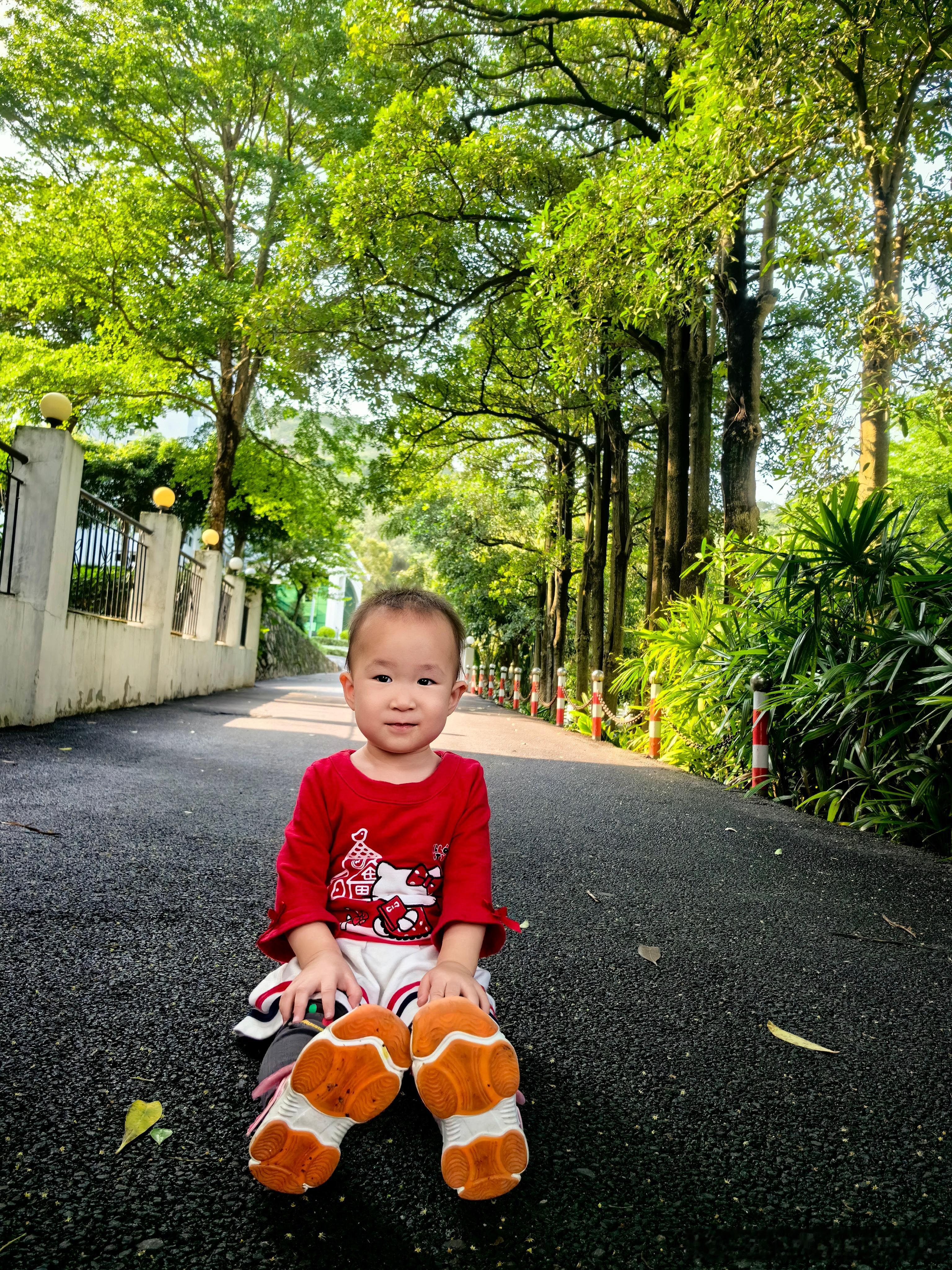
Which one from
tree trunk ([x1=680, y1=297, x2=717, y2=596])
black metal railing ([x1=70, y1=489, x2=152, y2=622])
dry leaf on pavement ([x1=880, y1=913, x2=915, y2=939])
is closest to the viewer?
dry leaf on pavement ([x1=880, y1=913, x2=915, y2=939])

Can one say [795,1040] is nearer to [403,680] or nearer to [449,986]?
[449,986]

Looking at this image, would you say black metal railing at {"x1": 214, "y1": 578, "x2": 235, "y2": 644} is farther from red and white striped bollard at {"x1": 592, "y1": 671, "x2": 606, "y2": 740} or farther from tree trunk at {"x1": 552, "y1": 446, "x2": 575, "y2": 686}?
red and white striped bollard at {"x1": 592, "y1": 671, "x2": 606, "y2": 740}

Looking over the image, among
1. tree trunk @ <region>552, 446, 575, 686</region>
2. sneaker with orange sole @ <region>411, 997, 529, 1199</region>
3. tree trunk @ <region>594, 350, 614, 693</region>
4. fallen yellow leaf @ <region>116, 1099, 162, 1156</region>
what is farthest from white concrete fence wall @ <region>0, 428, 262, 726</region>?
tree trunk @ <region>552, 446, 575, 686</region>

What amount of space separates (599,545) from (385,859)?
1530cm

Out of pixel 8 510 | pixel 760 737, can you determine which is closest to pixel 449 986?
pixel 760 737

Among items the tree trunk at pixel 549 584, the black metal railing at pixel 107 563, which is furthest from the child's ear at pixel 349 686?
the tree trunk at pixel 549 584

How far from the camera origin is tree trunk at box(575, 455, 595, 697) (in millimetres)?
16719

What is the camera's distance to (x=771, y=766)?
21.8ft

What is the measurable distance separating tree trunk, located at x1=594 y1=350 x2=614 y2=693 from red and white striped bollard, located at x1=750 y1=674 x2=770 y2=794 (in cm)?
900

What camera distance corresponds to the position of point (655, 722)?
376 inches

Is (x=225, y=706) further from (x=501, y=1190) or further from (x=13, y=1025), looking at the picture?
(x=501, y=1190)

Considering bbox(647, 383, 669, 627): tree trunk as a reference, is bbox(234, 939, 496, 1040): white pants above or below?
below

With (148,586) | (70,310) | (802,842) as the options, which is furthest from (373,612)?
(70,310)

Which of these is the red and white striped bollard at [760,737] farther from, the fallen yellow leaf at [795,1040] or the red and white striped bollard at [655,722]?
the fallen yellow leaf at [795,1040]
